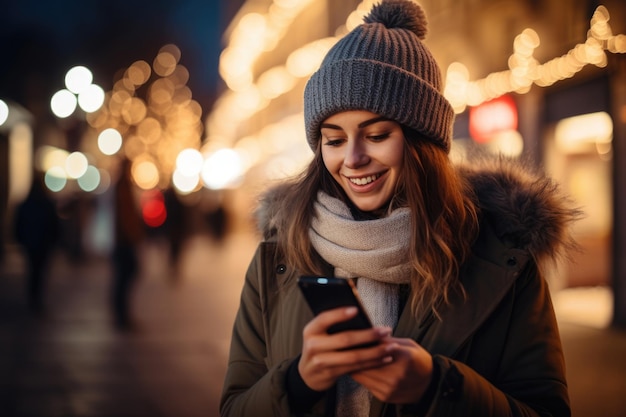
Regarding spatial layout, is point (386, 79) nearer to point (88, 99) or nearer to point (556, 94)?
point (556, 94)

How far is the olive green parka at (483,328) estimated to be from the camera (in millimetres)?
2133

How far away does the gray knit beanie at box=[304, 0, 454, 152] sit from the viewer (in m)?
2.46

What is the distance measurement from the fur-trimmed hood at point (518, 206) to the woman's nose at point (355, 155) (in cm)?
43

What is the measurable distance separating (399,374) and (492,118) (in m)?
12.2

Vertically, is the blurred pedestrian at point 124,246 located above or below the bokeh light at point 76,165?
below

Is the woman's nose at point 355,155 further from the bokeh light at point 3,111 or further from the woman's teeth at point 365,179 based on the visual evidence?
the bokeh light at point 3,111

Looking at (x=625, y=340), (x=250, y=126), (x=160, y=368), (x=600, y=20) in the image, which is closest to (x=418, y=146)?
(x=160, y=368)

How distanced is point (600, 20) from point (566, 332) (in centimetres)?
425

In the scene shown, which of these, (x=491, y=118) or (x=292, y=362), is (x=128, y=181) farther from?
(x=292, y=362)

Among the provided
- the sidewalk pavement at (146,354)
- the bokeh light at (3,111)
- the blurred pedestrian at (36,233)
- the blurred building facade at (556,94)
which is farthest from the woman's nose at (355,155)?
→ the bokeh light at (3,111)

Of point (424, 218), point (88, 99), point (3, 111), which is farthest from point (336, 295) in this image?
point (3, 111)

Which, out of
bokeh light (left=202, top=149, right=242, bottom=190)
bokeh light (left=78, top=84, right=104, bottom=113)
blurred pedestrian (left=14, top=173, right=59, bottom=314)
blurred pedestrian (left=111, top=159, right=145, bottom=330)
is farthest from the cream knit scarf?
bokeh light (left=202, top=149, right=242, bottom=190)

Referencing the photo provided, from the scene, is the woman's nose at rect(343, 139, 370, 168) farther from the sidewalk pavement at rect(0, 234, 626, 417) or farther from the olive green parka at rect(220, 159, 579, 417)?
the sidewalk pavement at rect(0, 234, 626, 417)

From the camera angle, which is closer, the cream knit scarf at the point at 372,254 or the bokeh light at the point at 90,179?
the cream knit scarf at the point at 372,254
